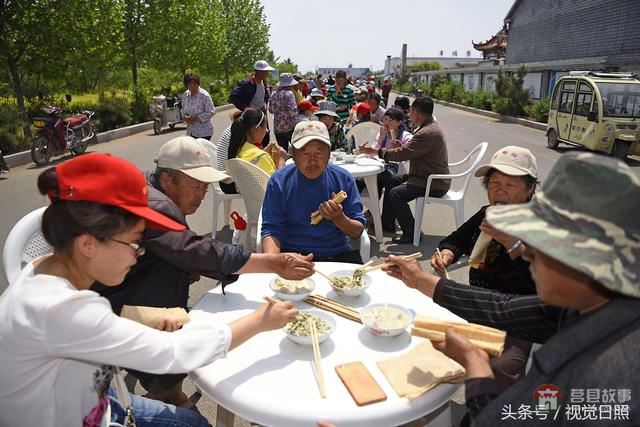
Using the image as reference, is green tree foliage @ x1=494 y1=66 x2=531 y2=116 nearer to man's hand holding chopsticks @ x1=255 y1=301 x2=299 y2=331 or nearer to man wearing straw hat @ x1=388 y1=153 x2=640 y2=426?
man's hand holding chopsticks @ x1=255 y1=301 x2=299 y2=331

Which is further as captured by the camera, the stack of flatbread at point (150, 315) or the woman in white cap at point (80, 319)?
the stack of flatbread at point (150, 315)

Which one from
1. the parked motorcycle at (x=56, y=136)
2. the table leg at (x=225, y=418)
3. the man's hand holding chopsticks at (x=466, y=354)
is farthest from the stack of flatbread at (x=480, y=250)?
the parked motorcycle at (x=56, y=136)

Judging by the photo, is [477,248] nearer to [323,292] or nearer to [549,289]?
[323,292]

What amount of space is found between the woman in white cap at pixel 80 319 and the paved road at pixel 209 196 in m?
1.31

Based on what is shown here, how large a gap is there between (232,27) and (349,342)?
1342 inches

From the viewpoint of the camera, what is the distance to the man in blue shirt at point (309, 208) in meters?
2.88

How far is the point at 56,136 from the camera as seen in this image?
9.63 m

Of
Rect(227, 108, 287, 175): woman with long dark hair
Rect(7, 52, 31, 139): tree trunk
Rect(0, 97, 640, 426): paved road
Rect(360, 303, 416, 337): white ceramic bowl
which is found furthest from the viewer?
Rect(7, 52, 31, 139): tree trunk

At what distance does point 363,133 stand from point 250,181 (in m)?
3.74

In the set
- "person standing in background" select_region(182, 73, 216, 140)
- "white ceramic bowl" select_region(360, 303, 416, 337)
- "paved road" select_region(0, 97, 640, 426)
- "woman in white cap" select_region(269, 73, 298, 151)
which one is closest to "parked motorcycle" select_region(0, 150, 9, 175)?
"paved road" select_region(0, 97, 640, 426)

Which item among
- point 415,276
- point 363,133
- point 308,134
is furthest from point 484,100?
point 415,276

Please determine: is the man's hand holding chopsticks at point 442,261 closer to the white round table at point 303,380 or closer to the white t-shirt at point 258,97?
the white round table at point 303,380

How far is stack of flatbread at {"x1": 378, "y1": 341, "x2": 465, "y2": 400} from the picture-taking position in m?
1.47

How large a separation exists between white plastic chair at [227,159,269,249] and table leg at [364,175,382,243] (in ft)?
5.34
